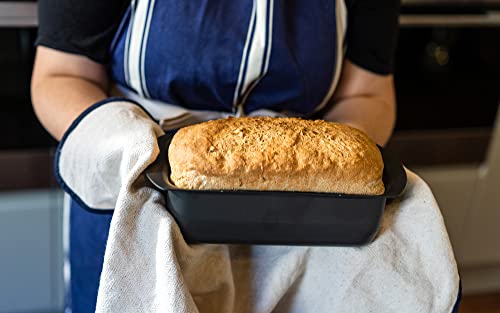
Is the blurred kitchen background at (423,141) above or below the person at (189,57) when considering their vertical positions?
below

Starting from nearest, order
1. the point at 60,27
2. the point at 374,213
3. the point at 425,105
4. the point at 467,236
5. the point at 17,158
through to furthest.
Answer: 1. the point at 374,213
2. the point at 60,27
3. the point at 17,158
4. the point at 425,105
5. the point at 467,236

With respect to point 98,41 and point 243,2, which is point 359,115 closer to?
point 243,2

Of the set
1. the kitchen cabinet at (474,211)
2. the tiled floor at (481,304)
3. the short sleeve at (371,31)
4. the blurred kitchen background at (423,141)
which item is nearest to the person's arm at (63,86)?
the short sleeve at (371,31)

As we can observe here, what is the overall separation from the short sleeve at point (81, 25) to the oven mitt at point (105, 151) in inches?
3.9

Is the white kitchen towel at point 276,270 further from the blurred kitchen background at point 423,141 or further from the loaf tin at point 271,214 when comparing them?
the blurred kitchen background at point 423,141

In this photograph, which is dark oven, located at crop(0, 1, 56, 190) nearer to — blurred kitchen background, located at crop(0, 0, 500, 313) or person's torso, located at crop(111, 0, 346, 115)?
blurred kitchen background, located at crop(0, 0, 500, 313)

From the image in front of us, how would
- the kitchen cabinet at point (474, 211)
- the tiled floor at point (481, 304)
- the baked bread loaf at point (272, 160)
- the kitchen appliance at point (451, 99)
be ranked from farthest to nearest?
the tiled floor at point (481, 304) → the kitchen cabinet at point (474, 211) → the kitchen appliance at point (451, 99) → the baked bread loaf at point (272, 160)

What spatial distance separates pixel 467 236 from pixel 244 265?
1133 millimetres

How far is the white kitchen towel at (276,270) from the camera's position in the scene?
55 cm

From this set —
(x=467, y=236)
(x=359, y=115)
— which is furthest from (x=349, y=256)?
(x=467, y=236)

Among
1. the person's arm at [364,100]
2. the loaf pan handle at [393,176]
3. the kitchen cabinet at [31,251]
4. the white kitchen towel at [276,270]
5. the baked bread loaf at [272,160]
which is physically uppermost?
the baked bread loaf at [272,160]

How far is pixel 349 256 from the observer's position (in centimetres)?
60

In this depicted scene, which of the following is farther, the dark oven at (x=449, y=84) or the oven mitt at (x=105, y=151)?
the dark oven at (x=449, y=84)

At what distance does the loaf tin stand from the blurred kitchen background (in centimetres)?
67
